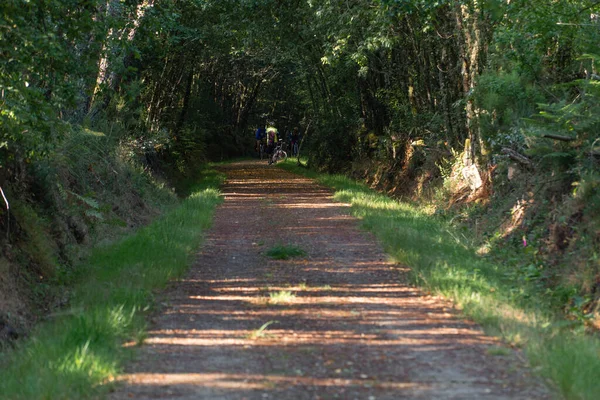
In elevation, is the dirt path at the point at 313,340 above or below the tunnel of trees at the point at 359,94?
below

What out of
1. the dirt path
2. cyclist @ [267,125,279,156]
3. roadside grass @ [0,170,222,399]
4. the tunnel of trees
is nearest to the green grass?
the dirt path

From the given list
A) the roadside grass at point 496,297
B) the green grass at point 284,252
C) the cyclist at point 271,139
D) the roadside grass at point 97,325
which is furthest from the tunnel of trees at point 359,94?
the green grass at point 284,252

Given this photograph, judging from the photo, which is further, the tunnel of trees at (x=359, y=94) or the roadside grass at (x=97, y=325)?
the tunnel of trees at (x=359, y=94)

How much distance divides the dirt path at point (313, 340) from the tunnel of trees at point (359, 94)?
2388 millimetres

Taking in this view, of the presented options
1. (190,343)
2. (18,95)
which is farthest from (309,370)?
(18,95)

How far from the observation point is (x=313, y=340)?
22.4 ft

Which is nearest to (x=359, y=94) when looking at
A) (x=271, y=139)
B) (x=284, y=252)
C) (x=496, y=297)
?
(x=271, y=139)

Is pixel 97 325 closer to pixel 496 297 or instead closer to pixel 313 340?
pixel 313 340

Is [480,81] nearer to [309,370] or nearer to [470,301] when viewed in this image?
[470,301]

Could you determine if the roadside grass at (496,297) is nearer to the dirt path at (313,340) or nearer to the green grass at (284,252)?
the dirt path at (313,340)

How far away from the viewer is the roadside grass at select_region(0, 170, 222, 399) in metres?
5.55

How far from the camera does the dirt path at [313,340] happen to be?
5527mm

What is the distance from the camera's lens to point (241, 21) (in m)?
25.1

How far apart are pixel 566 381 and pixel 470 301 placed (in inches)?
97.9
